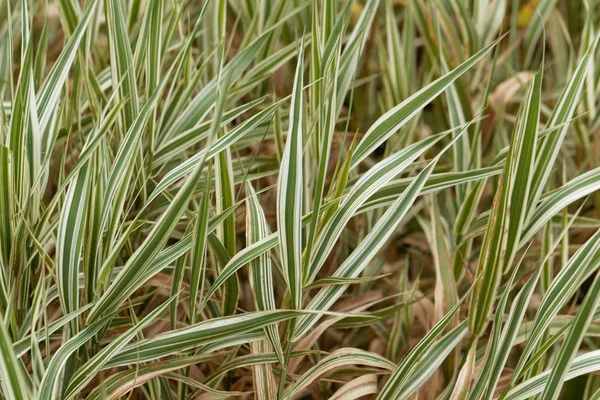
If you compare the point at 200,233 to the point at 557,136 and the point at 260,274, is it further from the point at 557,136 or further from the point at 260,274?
the point at 557,136

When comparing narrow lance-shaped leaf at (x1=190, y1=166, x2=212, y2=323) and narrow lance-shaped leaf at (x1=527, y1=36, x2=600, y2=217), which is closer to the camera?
narrow lance-shaped leaf at (x1=190, y1=166, x2=212, y2=323)

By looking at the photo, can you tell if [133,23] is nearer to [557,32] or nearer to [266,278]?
[266,278]

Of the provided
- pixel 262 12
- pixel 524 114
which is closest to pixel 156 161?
pixel 262 12

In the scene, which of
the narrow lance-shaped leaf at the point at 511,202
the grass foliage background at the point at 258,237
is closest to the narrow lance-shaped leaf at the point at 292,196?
the grass foliage background at the point at 258,237

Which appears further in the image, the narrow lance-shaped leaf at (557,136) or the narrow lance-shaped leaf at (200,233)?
the narrow lance-shaped leaf at (557,136)

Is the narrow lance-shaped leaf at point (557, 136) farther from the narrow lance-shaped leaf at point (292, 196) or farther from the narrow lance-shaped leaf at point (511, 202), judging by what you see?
the narrow lance-shaped leaf at point (292, 196)

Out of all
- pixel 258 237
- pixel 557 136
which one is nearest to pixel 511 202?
pixel 557 136

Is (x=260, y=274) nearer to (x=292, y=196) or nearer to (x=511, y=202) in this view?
(x=292, y=196)

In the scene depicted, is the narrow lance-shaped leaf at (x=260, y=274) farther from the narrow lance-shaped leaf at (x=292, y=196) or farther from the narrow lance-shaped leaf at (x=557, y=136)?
the narrow lance-shaped leaf at (x=557, y=136)

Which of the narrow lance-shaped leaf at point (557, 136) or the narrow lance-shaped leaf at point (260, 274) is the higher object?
the narrow lance-shaped leaf at point (557, 136)

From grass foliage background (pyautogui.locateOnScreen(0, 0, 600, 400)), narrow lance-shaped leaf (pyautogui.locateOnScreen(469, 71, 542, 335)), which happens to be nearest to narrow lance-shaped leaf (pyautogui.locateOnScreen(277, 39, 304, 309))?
grass foliage background (pyautogui.locateOnScreen(0, 0, 600, 400))

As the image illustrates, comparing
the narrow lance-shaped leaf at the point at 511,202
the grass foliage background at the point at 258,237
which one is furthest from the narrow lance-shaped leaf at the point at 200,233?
the narrow lance-shaped leaf at the point at 511,202

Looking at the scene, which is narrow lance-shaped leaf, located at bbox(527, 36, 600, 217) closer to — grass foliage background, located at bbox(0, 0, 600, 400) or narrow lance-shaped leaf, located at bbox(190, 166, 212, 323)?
grass foliage background, located at bbox(0, 0, 600, 400)
